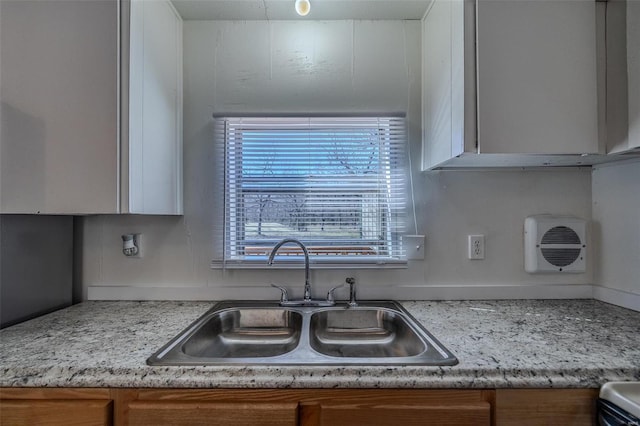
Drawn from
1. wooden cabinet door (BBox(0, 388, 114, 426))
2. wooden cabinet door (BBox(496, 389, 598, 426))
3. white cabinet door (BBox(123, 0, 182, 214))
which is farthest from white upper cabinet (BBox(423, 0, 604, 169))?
wooden cabinet door (BBox(0, 388, 114, 426))

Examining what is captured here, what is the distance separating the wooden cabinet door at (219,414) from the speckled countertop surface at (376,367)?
0.06 m

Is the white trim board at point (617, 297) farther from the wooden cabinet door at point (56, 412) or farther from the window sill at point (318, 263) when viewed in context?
the wooden cabinet door at point (56, 412)

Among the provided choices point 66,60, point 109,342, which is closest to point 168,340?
point 109,342

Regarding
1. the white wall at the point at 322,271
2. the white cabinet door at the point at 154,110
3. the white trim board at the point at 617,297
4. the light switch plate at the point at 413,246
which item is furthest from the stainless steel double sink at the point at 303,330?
the white trim board at the point at 617,297

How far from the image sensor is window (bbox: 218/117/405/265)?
147cm

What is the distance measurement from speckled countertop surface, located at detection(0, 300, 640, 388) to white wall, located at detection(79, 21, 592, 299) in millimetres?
246

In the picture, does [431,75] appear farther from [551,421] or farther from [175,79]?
[551,421]

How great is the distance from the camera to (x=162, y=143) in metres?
1.30

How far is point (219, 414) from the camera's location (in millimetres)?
786

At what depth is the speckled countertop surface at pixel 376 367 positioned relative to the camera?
2.60 ft

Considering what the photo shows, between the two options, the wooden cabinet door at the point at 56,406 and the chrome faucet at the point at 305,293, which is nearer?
the wooden cabinet door at the point at 56,406

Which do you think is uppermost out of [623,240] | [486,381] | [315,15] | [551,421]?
[315,15]

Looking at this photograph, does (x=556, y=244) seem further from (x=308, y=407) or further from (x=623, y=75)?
(x=308, y=407)

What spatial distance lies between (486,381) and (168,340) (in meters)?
0.97
